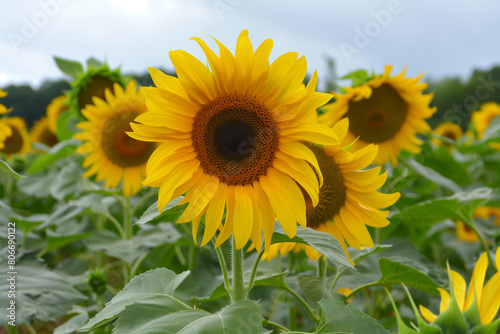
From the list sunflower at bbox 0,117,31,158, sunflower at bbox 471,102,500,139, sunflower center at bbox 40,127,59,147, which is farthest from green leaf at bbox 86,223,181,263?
sunflower at bbox 471,102,500,139

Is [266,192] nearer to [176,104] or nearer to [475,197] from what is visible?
[176,104]

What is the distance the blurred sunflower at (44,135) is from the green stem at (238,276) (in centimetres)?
436

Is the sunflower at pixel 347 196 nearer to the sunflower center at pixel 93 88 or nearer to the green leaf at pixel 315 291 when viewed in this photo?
the green leaf at pixel 315 291

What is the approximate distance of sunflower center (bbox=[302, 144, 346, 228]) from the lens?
1.43 m

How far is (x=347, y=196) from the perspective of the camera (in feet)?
4.82

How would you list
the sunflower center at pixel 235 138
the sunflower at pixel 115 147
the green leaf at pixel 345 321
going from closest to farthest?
the green leaf at pixel 345 321, the sunflower center at pixel 235 138, the sunflower at pixel 115 147

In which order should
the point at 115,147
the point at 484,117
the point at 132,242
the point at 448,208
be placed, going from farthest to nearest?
the point at 484,117, the point at 115,147, the point at 132,242, the point at 448,208

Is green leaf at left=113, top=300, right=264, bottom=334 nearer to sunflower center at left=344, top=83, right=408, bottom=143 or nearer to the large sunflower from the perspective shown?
the large sunflower

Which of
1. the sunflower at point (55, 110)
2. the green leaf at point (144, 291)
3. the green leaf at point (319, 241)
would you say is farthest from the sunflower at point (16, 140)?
the green leaf at point (319, 241)

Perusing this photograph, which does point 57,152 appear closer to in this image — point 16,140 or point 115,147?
point 115,147

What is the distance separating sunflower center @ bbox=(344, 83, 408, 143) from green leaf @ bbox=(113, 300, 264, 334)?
1881mm

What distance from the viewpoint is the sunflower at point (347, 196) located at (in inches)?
55.9

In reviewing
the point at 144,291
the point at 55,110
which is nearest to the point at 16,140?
the point at 55,110

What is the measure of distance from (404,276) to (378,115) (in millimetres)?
1477
